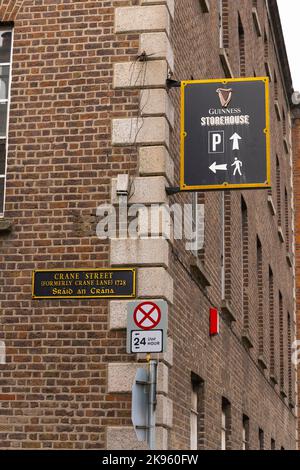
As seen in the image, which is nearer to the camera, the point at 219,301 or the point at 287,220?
the point at 219,301

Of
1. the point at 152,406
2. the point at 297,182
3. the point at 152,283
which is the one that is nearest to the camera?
the point at 152,406

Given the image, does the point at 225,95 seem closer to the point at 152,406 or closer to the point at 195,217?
the point at 195,217

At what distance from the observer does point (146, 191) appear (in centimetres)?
1101

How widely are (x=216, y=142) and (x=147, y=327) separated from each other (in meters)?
2.76

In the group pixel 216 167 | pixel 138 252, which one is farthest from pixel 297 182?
pixel 138 252

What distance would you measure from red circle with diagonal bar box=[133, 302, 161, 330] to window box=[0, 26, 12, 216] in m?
2.67

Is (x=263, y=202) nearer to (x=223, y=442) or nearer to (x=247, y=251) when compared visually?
(x=247, y=251)

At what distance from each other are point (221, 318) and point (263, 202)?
26.0 feet

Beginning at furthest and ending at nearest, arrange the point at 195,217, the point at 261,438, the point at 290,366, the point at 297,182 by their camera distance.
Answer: the point at 297,182 < the point at 290,366 < the point at 261,438 < the point at 195,217

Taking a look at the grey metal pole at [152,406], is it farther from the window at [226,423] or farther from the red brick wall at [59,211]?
the window at [226,423]

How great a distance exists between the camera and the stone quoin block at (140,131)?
1114 centimetres

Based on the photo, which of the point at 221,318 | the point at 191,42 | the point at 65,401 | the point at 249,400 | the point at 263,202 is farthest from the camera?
the point at 263,202

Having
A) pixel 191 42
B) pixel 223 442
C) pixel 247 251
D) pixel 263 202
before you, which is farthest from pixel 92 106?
pixel 263 202

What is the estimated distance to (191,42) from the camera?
13.5 metres
